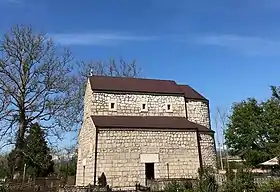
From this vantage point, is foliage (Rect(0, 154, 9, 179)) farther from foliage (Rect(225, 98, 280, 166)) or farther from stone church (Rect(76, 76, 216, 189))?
foliage (Rect(225, 98, 280, 166))

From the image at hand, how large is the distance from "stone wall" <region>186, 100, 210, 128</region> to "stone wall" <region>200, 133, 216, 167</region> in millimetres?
2858

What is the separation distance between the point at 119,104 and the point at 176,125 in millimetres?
6178

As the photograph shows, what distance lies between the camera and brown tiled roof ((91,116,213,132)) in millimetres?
26991

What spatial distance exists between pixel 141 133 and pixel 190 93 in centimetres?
983

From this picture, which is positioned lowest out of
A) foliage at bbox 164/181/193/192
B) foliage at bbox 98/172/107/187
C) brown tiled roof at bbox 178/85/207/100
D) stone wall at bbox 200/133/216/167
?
foliage at bbox 164/181/193/192

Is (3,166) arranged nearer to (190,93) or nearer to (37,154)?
(37,154)

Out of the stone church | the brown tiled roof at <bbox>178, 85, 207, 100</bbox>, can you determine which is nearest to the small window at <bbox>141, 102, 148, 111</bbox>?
the stone church

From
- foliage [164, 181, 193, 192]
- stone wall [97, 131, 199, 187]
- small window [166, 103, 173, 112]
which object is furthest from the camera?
small window [166, 103, 173, 112]

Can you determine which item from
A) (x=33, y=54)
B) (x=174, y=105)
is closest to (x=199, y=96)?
(x=174, y=105)

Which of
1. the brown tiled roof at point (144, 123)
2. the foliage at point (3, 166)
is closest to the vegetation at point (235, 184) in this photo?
the brown tiled roof at point (144, 123)

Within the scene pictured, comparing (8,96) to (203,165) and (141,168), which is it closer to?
(141,168)

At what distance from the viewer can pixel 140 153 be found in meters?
26.6

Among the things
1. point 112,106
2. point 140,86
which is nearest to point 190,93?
point 140,86

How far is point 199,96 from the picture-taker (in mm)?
34156
